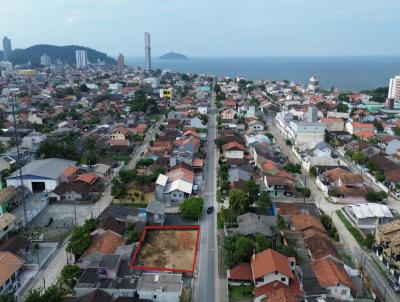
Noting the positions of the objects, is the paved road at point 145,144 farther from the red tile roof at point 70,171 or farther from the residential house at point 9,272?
the residential house at point 9,272

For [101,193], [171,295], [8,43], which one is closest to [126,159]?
[101,193]

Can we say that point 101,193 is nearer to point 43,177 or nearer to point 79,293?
point 43,177

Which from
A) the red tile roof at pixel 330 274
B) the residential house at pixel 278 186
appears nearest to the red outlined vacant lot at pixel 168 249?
the red tile roof at pixel 330 274

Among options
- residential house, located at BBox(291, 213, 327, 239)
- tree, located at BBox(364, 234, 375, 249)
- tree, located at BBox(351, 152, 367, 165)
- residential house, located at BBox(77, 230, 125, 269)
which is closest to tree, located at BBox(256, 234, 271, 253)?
residential house, located at BBox(291, 213, 327, 239)

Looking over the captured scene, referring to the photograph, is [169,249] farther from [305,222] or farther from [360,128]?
[360,128]

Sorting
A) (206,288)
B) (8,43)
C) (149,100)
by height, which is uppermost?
(8,43)

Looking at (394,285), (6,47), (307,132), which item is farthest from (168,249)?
(6,47)

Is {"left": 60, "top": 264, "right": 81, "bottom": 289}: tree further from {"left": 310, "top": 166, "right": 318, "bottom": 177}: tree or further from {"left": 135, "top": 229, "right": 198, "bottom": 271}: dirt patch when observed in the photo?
{"left": 310, "top": 166, "right": 318, "bottom": 177}: tree
